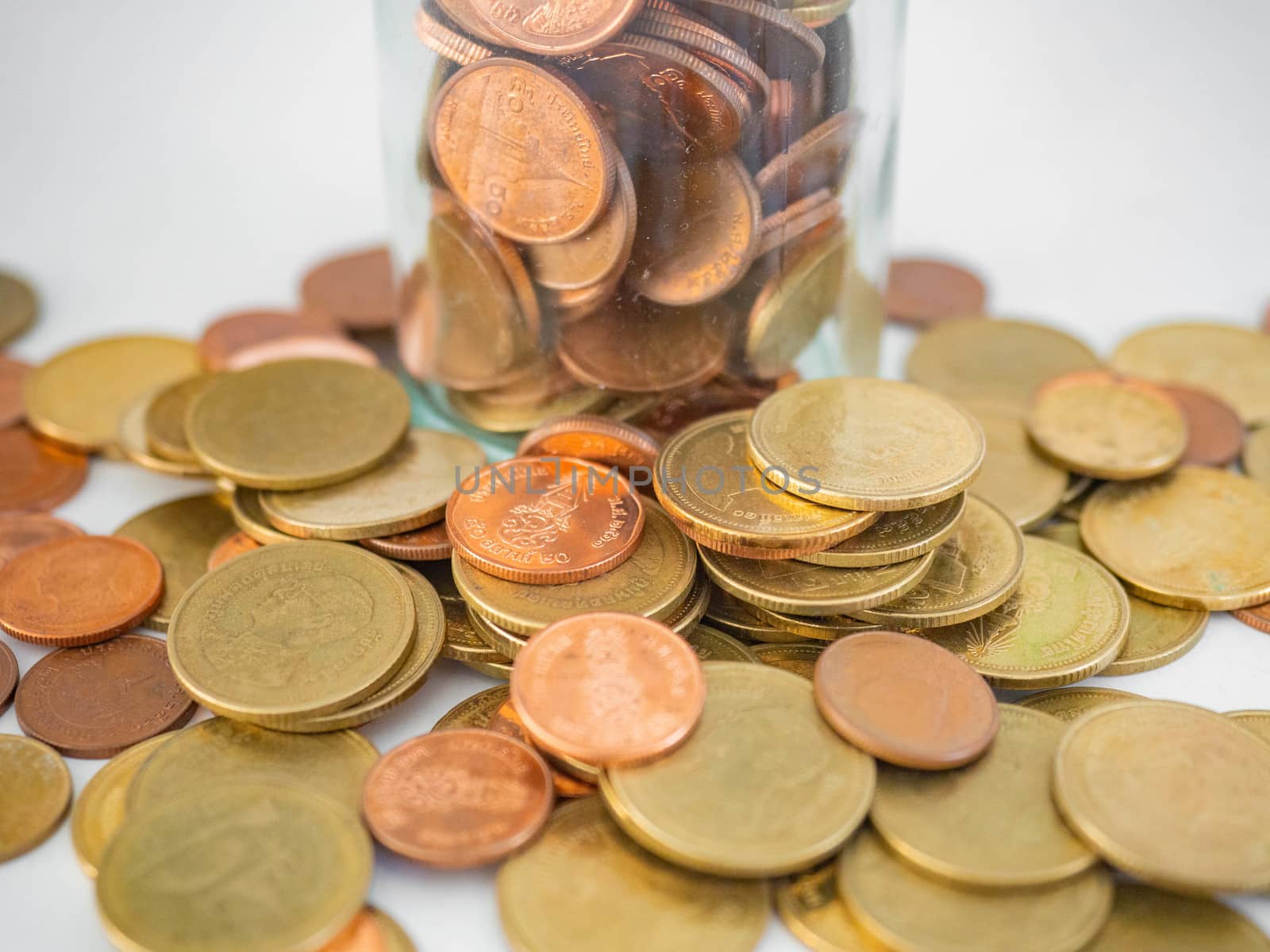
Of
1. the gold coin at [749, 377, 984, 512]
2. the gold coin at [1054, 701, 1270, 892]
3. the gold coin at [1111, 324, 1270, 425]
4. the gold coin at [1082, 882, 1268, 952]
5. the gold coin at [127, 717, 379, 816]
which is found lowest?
the gold coin at [1082, 882, 1268, 952]

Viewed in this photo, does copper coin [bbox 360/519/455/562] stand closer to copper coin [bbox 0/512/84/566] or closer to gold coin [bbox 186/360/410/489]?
gold coin [bbox 186/360/410/489]

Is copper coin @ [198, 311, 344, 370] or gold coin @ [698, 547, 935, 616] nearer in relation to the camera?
gold coin @ [698, 547, 935, 616]

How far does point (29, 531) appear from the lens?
243 cm

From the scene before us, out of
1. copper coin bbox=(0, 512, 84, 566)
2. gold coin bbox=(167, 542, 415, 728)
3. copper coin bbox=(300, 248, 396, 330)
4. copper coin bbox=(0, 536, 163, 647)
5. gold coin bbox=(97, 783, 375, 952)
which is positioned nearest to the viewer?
gold coin bbox=(97, 783, 375, 952)

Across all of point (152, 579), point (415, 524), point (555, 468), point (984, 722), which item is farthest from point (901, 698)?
point (152, 579)

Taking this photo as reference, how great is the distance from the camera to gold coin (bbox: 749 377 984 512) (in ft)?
6.57

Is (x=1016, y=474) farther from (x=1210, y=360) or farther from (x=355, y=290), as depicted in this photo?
(x=355, y=290)

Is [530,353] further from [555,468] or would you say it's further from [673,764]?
[673,764]

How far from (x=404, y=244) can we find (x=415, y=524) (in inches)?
30.5

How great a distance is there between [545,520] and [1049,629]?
2.74ft

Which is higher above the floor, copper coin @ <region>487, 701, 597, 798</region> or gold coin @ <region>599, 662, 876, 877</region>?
gold coin @ <region>599, 662, 876, 877</region>

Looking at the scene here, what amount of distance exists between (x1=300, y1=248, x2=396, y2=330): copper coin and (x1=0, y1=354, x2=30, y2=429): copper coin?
2.13 ft

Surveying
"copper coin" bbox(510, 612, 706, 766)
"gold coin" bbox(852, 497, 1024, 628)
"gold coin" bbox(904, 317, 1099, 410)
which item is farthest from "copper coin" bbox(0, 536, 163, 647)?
"gold coin" bbox(904, 317, 1099, 410)

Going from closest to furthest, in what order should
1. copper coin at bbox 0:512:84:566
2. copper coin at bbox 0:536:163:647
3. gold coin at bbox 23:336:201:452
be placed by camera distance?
copper coin at bbox 0:536:163:647
copper coin at bbox 0:512:84:566
gold coin at bbox 23:336:201:452
